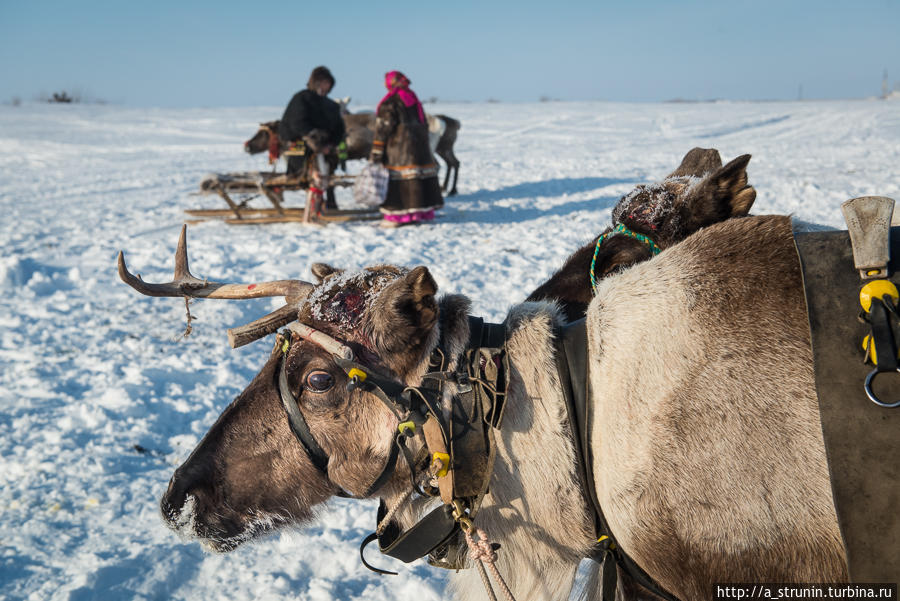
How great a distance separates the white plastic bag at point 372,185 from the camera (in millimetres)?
9055

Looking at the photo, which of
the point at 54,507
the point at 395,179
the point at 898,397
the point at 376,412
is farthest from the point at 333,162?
the point at 898,397

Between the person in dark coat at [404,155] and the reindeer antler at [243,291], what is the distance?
7346 millimetres

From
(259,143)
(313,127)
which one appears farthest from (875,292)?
(259,143)

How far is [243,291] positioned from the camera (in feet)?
6.23

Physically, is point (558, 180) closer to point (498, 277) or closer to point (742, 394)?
point (498, 277)

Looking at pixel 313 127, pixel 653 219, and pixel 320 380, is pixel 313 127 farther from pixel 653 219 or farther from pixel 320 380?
pixel 320 380

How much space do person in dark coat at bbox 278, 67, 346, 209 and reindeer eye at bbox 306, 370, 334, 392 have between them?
8058 millimetres

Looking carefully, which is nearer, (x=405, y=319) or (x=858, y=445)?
(x=858, y=445)

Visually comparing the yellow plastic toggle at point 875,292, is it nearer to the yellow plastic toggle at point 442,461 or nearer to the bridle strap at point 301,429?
the yellow plastic toggle at point 442,461

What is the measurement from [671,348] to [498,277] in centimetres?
510

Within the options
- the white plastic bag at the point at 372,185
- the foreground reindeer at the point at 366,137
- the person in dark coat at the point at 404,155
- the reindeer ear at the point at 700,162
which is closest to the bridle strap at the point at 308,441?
the reindeer ear at the point at 700,162

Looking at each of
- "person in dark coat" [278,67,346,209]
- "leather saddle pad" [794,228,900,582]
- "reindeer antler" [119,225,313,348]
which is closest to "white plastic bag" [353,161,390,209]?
"person in dark coat" [278,67,346,209]

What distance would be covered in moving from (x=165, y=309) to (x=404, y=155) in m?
4.31

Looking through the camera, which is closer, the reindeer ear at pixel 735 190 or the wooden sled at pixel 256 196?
the reindeer ear at pixel 735 190
